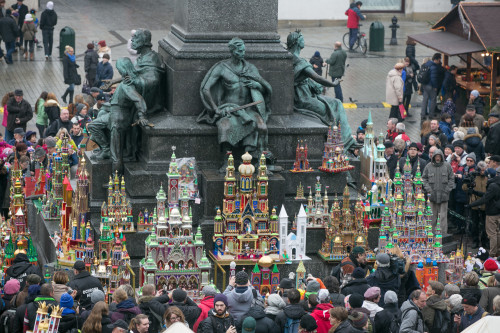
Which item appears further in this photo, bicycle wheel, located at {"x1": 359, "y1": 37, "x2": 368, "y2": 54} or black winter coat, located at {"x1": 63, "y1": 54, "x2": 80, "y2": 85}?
bicycle wheel, located at {"x1": 359, "y1": 37, "x2": 368, "y2": 54}

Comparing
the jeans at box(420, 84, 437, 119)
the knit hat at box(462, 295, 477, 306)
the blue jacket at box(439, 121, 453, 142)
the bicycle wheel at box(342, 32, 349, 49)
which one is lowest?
the knit hat at box(462, 295, 477, 306)

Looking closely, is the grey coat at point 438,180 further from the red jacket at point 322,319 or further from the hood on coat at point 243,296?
the red jacket at point 322,319

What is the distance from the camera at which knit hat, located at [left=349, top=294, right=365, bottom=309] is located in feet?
47.0

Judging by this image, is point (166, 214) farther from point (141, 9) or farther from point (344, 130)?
point (141, 9)

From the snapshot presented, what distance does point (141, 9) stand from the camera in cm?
4597

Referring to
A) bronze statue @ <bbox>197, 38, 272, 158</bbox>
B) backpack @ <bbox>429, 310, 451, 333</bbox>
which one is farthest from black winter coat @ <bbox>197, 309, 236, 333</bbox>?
bronze statue @ <bbox>197, 38, 272, 158</bbox>

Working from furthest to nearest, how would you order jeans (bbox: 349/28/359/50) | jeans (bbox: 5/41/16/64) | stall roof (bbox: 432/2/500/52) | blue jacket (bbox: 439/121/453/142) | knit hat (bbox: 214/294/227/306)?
1. jeans (bbox: 349/28/359/50)
2. jeans (bbox: 5/41/16/64)
3. stall roof (bbox: 432/2/500/52)
4. blue jacket (bbox: 439/121/453/142)
5. knit hat (bbox: 214/294/227/306)

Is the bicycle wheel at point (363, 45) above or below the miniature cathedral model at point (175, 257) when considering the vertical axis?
above

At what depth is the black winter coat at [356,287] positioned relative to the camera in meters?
15.2

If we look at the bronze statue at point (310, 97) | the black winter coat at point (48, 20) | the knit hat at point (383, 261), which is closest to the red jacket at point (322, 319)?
the knit hat at point (383, 261)

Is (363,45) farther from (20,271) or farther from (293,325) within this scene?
(293,325)

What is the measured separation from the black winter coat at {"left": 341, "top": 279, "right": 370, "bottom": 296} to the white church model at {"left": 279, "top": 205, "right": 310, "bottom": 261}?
271 centimetres

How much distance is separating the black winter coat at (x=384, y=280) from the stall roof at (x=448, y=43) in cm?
1448

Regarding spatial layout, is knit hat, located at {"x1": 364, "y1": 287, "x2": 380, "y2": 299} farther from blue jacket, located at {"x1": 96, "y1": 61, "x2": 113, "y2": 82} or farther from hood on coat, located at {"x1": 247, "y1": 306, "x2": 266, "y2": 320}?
blue jacket, located at {"x1": 96, "y1": 61, "x2": 113, "y2": 82}
